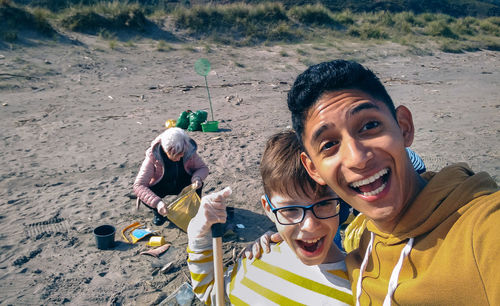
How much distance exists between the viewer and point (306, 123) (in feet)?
5.42

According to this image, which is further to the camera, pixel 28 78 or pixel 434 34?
pixel 434 34

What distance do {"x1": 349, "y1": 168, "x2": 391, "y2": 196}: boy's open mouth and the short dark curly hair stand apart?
279 millimetres

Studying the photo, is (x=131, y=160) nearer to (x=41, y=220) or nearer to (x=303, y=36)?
(x=41, y=220)

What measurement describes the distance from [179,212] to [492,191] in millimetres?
3637

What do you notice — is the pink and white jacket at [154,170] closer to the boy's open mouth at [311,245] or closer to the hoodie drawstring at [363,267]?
the boy's open mouth at [311,245]

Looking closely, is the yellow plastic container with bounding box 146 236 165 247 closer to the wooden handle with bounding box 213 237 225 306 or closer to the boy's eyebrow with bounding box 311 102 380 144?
the wooden handle with bounding box 213 237 225 306

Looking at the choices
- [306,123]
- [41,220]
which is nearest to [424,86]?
[41,220]

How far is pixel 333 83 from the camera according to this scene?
1595 mm

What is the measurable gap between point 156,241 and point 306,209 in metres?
3.05

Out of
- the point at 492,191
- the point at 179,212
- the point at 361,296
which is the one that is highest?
the point at 492,191

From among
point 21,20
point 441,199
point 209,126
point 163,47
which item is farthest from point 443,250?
point 21,20

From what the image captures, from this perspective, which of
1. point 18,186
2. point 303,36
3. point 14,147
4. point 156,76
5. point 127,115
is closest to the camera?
point 18,186

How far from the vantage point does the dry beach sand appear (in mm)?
4090

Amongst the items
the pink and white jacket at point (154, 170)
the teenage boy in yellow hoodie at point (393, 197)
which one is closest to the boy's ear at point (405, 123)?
the teenage boy in yellow hoodie at point (393, 197)
